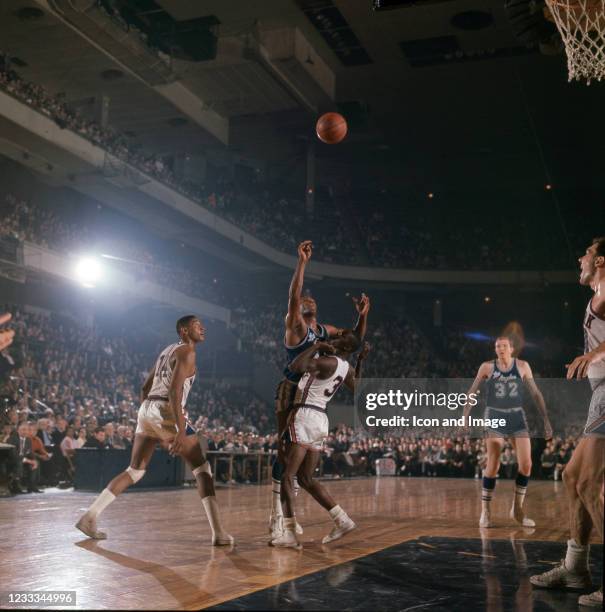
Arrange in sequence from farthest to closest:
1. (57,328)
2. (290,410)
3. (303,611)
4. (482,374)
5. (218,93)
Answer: (218,93), (57,328), (482,374), (290,410), (303,611)

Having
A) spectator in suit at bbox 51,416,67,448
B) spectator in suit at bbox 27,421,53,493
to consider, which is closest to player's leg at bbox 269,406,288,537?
spectator in suit at bbox 27,421,53,493

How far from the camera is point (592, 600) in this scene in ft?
13.0

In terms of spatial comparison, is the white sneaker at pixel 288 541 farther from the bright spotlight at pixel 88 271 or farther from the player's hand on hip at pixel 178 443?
the bright spotlight at pixel 88 271

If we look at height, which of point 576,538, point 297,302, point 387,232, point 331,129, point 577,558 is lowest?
point 577,558

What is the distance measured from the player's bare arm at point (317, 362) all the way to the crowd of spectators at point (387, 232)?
87.1 feet

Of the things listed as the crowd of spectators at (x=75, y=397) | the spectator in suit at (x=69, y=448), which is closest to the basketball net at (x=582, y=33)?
the crowd of spectators at (x=75, y=397)

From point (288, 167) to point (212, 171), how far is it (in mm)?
4236

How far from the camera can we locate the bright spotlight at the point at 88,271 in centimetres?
2452

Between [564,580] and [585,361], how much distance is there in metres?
1.41

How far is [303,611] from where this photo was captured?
3.61 meters

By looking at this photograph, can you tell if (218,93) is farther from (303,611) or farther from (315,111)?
(303,611)

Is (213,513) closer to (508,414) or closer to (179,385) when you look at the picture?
(179,385)

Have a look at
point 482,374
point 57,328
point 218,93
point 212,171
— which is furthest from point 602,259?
point 212,171

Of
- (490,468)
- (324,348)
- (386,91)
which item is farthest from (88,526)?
(386,91)
